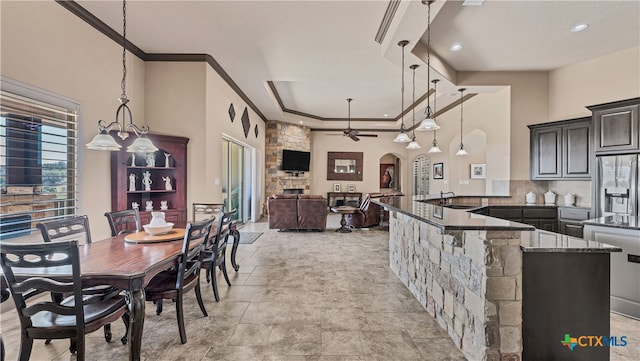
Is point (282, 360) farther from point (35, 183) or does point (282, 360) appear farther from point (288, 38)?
point (288, 38)

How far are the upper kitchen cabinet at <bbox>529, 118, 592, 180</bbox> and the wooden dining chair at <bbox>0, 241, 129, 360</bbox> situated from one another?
6.17 metres

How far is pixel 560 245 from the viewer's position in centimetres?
178

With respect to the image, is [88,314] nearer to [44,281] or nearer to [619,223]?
[44,281]

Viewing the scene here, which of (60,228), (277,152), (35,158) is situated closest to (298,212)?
(277,152)

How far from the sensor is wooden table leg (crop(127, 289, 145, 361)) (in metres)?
1.73

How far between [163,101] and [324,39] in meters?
2.80

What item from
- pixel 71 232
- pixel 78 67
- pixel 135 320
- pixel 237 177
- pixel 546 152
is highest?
pixel 78 67

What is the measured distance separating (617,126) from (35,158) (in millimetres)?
6754

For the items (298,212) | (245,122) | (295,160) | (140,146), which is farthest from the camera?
(295,160)

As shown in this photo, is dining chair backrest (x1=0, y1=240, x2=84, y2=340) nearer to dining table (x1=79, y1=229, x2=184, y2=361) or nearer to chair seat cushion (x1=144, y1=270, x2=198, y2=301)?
dining table (x1=79, y1=229, x2=184, y2=361)

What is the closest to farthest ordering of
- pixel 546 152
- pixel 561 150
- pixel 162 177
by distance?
pixel 162 177, pixel 561 150, pixel 546 152

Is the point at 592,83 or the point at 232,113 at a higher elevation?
the point at 592,83

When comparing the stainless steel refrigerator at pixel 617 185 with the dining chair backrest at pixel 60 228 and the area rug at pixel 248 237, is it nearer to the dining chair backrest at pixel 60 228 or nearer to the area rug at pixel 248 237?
the area rug at pixel 248 237

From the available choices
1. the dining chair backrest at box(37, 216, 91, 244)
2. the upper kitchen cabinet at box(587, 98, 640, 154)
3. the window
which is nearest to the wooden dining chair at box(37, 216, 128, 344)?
the dining chair backrest at box(37, 216, 91, 244)
